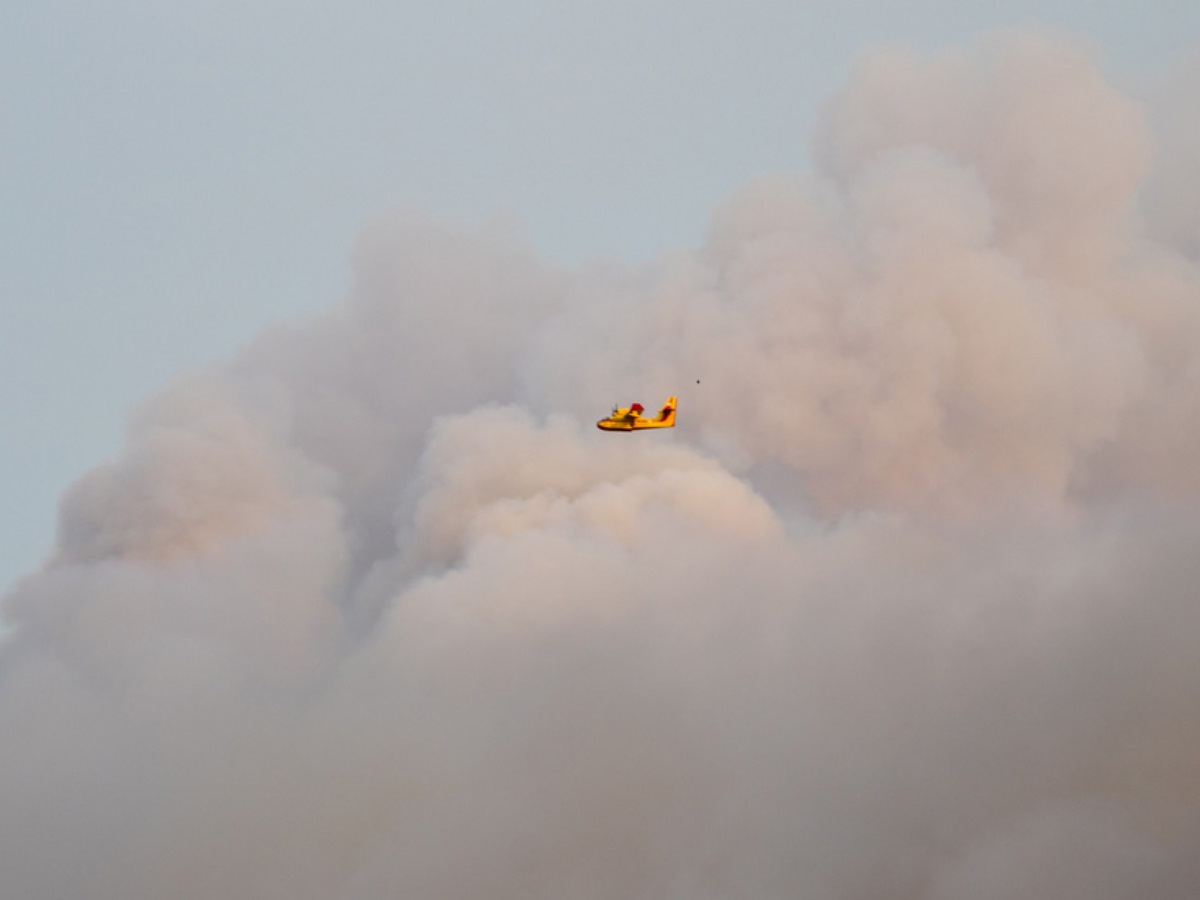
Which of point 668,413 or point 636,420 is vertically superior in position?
point 668,413

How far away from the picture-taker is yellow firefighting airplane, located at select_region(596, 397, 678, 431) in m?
130

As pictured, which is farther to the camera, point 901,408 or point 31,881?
point 901,408

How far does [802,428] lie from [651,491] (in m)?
10.9

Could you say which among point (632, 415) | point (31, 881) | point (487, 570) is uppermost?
point (632, 415)

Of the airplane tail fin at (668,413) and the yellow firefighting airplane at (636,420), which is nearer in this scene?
the yellow firefighting airplane at (636,420)

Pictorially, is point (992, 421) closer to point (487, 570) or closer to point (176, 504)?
point (487, 570)

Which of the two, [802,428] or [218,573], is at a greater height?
[802,428]

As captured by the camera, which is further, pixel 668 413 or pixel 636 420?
pixel 668 413

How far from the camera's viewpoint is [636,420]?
131 meters

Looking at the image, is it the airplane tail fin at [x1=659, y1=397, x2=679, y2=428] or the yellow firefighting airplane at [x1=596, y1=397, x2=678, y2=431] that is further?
the airplane tail fin at [x1=659, y1=397, x2=679, y2=428]

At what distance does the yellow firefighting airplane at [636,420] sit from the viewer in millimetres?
130125

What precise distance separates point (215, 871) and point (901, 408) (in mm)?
43486

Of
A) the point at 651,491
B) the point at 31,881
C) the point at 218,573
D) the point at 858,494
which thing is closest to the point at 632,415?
the point at 651,491

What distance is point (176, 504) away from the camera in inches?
5497
